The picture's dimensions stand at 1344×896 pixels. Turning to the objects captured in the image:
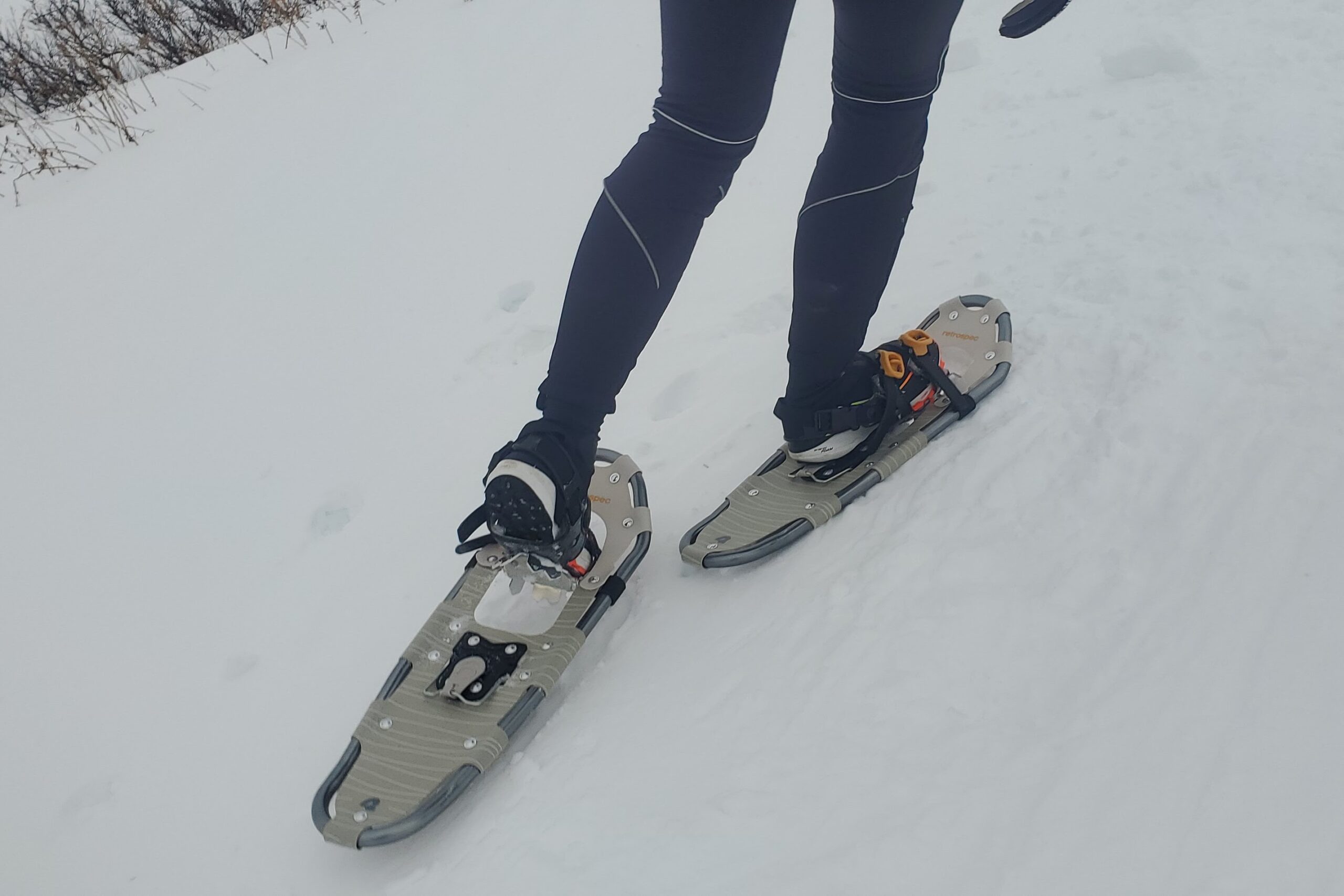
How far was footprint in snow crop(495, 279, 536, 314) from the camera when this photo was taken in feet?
8.46

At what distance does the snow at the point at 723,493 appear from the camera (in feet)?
3.61

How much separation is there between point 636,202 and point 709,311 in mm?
1108

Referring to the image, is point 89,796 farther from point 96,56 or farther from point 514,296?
point 96,56

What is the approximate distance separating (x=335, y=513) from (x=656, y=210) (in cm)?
119

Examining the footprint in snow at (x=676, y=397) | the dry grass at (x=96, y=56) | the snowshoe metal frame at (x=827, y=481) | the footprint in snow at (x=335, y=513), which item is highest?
the dry grass at (x=96, y=56)

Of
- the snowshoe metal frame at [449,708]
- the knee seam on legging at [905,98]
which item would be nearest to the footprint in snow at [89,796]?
the snowshoe metal frame at [449,708]

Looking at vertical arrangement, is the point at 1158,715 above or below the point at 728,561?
below

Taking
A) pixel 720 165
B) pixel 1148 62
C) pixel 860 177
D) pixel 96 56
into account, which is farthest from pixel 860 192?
pixel 96 56

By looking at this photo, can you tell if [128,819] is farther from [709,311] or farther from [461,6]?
[461,6]

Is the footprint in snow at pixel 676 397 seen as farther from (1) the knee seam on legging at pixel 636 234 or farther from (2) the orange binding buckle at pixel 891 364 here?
(1) the knee seam on legging at pixel 636 234

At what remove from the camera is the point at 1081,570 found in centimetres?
133

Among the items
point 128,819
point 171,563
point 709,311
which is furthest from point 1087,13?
point 128,819

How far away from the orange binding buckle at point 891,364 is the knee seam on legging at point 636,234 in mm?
574

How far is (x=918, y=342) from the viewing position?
1772mm
